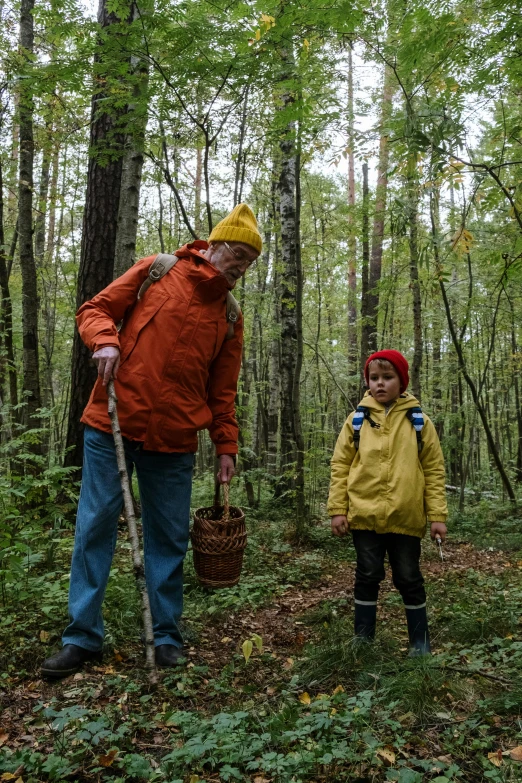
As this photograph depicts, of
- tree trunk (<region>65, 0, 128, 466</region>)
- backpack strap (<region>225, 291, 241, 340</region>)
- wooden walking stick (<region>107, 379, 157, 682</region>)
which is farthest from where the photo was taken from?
tree trunk (<region>65, 0, 128, 466</region>)

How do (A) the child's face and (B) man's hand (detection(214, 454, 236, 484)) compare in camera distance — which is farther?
(B) man's hand (detection(214, 454, 236, 484))

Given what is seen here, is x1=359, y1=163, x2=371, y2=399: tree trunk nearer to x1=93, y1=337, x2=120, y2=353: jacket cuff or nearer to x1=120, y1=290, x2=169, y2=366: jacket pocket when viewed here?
x1=120, y1=290, x2=169, y2=366: jacket pocket

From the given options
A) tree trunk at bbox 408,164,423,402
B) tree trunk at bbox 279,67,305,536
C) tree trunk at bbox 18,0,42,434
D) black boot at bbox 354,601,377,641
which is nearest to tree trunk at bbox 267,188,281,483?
tree trunk at bbox 279,67,305,536

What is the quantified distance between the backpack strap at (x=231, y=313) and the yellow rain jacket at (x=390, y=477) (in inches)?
39.3

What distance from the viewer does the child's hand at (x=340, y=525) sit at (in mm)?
3365

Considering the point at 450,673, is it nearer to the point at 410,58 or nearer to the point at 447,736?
the point at 447,736

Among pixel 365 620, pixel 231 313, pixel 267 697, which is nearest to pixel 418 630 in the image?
pixel 365 620

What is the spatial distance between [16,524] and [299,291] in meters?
3.91

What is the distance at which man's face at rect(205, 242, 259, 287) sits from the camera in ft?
10.9

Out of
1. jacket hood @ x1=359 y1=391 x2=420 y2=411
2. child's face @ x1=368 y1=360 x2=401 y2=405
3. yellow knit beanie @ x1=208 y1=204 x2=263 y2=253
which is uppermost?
yellow knit beanie @ x1=208 y1=204 x2=263 y2=253

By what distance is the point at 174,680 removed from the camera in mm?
2932

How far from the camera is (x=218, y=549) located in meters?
3.66

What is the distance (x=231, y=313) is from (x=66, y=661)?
2235 mm

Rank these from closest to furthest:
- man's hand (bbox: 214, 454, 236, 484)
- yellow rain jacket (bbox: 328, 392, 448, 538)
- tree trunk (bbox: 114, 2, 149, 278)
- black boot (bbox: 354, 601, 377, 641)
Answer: yellow rain jacket (bbox: 328, 392, 448, 538) → black boot (bbox: 354, 601, 377, 641) → man's hand (bbox: 214, 454, 236, 484) → tree trunk (bbox: 114, 2, 149, 278)
